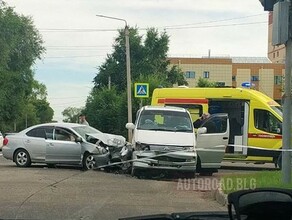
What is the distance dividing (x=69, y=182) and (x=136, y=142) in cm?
206

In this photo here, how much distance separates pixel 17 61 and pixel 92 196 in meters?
42.7

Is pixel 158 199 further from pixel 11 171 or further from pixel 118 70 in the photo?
pixel 118 70

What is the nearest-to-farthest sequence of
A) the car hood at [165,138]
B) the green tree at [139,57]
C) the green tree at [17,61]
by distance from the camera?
the car hood at [165,138], the green tree at [17,61], the green tree at [139,57]

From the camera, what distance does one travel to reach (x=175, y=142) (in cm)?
1358

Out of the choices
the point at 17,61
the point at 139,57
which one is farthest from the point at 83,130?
the point at 139,57

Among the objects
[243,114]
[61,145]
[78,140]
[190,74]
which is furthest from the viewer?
[190,74]

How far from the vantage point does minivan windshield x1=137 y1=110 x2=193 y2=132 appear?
47.4ft

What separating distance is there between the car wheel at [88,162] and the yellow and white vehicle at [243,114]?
385 centimetres

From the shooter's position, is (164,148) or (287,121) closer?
(287,121)

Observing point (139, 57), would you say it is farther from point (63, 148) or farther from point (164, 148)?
point (164, 148)

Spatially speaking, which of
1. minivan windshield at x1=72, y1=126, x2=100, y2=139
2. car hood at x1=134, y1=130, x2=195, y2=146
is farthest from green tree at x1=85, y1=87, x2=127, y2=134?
car hood at x1=134, y1=130, x2=195, y2=146

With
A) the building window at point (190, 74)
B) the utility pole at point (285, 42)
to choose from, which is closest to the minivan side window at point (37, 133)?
the utility pole at point (285, 42)

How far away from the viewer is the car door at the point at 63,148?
16062 mm

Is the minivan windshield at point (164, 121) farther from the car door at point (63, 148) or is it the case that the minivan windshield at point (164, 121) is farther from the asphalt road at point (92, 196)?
the car door at point (63, 148)
